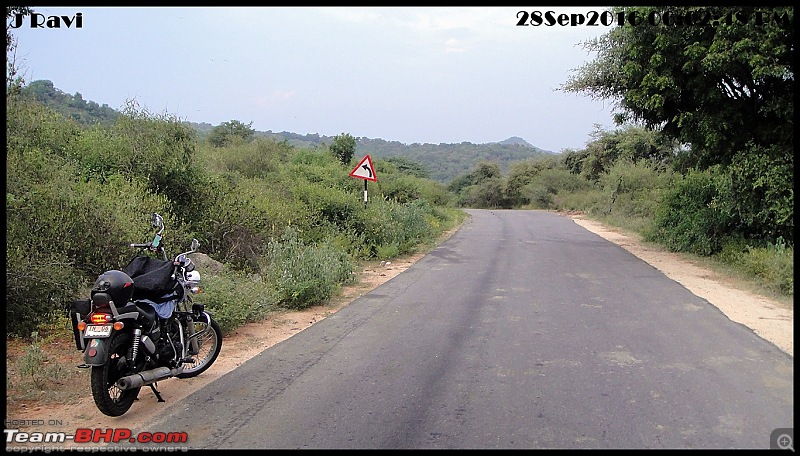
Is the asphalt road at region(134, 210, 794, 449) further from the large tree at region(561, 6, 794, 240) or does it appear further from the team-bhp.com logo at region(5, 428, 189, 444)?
the large tree at region(561, 6, 794, 240)

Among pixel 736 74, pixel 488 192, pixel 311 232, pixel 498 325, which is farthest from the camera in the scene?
pixel 488 192

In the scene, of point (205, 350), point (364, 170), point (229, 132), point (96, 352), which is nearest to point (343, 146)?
point (229, 132)

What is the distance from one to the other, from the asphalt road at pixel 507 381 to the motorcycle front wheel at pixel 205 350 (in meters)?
0.29

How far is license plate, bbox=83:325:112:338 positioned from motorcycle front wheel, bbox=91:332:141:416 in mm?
114

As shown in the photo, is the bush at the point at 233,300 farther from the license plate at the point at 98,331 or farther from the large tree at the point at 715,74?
the large tree at the point at 715,74

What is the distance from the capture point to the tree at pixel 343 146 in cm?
3341

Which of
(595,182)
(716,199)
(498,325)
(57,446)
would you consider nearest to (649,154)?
(595,182)

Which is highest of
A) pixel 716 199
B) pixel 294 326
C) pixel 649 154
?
pixel 649 154

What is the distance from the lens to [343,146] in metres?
33.6

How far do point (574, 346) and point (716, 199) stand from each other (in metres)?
10.0

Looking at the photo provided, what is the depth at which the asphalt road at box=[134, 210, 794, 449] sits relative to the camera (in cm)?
446

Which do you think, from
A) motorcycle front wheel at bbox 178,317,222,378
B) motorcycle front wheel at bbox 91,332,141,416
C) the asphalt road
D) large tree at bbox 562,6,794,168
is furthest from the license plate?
large tree at bbox 562,6,794,168

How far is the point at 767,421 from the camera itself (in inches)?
180

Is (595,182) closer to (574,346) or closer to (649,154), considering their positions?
(649,154)
